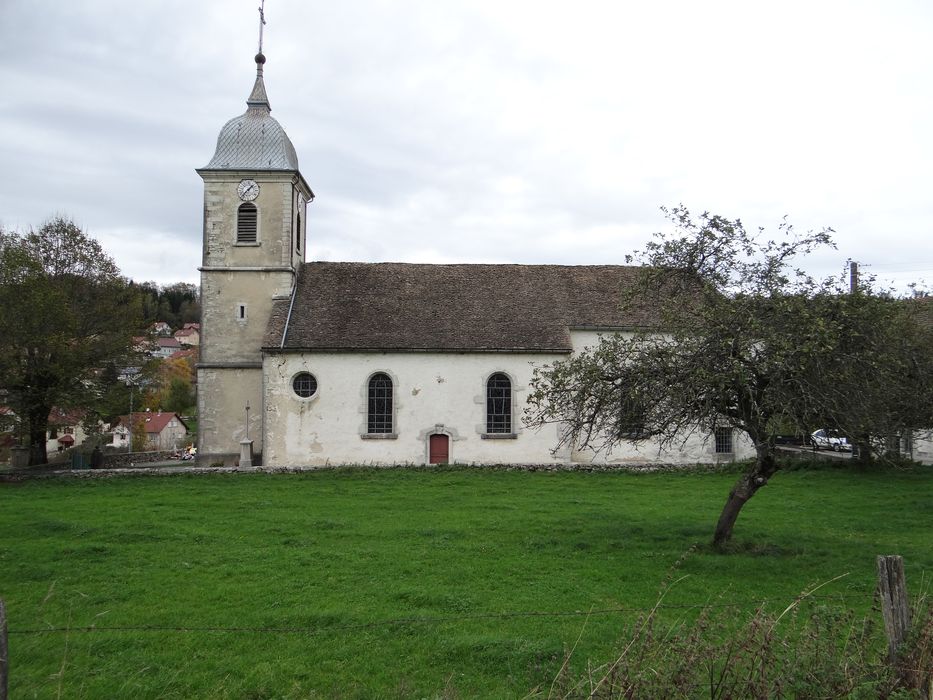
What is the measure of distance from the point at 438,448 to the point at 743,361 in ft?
58.1

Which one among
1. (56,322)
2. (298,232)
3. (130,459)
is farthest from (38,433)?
(298,232)

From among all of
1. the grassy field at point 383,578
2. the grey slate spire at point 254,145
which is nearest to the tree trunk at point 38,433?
the grassy field at point 383,578

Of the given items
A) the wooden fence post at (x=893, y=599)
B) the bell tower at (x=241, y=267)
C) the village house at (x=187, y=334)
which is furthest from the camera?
the village house at (x=187, y=334)

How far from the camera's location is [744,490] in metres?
14.1

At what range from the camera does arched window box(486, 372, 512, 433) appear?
2934cm

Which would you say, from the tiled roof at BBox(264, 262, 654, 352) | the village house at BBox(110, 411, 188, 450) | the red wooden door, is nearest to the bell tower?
the tiled roof at BBox(264, 262, 654, 352)

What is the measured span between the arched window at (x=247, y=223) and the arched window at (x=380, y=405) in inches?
334

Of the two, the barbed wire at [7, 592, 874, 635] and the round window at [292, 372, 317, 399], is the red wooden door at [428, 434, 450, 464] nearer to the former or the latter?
the round window at [292, 372, 317, 399]

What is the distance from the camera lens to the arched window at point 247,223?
105 ft

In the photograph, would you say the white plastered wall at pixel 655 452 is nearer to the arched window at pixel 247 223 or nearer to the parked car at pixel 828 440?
the parked car at pixel 828 440

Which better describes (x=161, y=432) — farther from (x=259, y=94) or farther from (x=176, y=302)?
(x=176, y=302)

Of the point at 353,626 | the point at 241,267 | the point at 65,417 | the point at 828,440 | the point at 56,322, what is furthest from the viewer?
the point at 65,417

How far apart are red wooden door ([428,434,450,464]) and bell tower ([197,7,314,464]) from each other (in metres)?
7.08

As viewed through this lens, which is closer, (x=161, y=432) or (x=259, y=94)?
(x=259, y=94)
